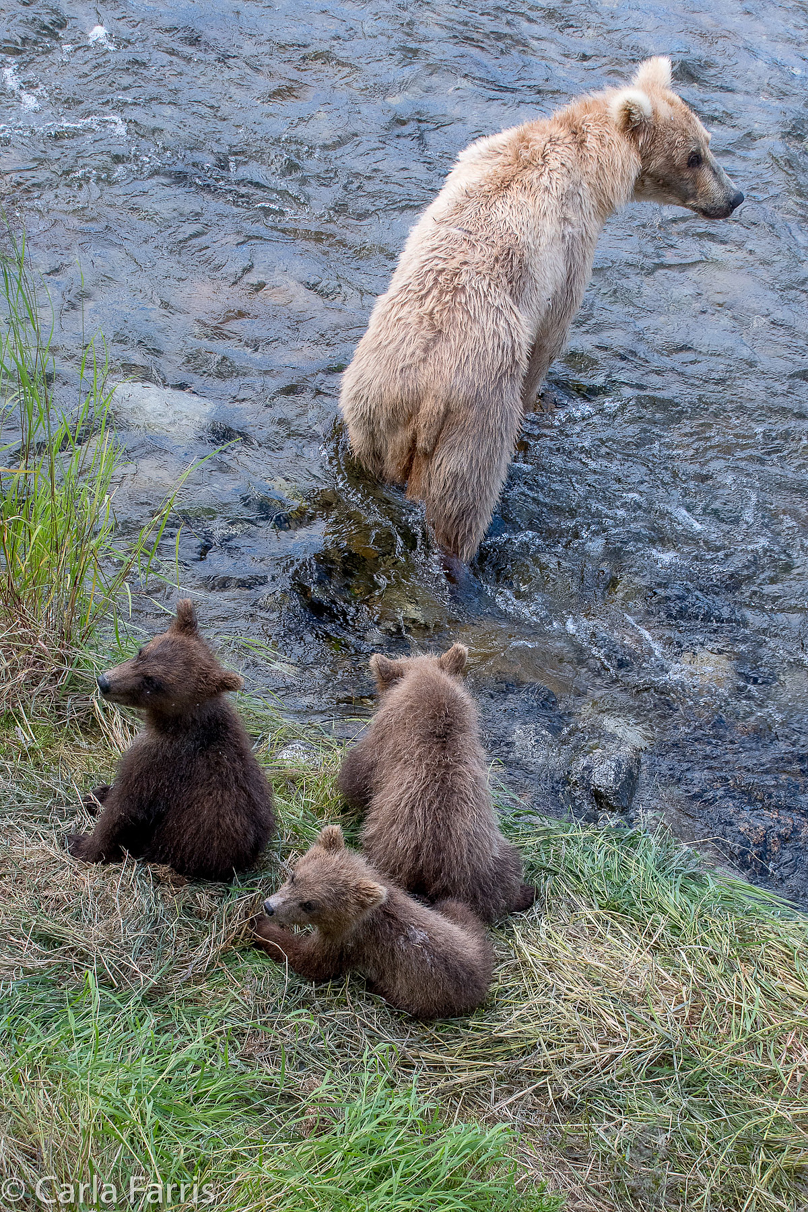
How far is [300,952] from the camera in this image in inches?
136

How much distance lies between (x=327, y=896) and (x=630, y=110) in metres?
5.30

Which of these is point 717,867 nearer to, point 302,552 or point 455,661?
point 455,661

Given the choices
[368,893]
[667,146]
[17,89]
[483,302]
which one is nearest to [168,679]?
[368,893]

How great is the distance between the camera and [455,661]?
4070mm

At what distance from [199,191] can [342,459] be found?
3.36 m

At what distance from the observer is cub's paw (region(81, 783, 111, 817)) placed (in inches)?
153

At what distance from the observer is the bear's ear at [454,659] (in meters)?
4.05

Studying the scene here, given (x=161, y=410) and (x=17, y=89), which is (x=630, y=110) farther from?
(x=17, y=89)

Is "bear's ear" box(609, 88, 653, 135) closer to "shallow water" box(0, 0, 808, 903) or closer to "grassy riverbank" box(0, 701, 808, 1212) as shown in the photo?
"shallow water" box(0, 0, 808, 903)

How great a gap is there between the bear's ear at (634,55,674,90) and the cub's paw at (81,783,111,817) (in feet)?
18.8

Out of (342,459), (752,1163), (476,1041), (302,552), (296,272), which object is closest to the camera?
(752,1163)

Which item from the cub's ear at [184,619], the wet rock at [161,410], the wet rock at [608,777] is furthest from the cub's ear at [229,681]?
the wet rock at [161,410]

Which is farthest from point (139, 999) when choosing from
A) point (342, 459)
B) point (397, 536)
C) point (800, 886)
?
point (342, 459)

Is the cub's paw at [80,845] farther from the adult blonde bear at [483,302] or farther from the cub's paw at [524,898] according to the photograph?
the adult blonde bear at [483,302]
